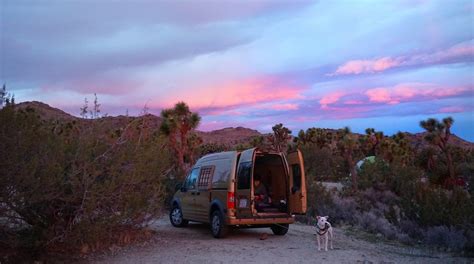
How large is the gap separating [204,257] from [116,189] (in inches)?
90.8

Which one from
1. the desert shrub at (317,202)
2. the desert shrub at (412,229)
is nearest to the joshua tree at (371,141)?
the desert shrub at (317,202)

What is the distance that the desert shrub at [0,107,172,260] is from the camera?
9070 millimetres

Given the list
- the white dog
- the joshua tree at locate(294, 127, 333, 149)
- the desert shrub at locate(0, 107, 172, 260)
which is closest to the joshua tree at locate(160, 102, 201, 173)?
the desert shrub at locate(0, 107, 172, 260)

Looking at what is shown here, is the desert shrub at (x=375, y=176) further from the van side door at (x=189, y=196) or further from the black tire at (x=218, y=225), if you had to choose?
the black tire at (x=218, y=225)

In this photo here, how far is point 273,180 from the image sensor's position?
14188 mm

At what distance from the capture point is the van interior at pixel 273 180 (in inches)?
538

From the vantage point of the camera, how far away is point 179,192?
631 inches

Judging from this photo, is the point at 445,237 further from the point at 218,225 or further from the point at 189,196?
the point at 189,196

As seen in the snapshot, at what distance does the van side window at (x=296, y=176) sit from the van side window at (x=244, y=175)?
134 cm

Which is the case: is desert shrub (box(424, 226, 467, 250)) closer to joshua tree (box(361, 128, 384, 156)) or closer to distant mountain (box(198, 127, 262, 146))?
joshua tree (box(361, 128, 384, 156))

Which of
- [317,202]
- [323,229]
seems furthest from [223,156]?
[317,202]

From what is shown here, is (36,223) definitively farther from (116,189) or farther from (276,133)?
(276,133)

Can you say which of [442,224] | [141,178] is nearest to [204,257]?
[141,178]

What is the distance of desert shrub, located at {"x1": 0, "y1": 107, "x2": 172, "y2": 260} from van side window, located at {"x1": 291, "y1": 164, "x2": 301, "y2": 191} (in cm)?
372
